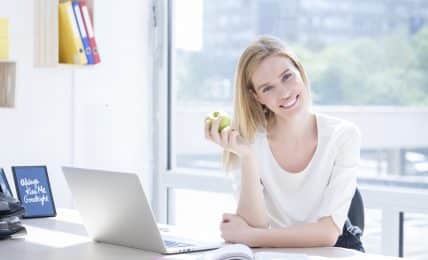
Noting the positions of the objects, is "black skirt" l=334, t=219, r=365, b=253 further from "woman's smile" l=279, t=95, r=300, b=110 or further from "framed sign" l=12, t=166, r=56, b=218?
"framed sign" l=12, t=166, r=56, b=218

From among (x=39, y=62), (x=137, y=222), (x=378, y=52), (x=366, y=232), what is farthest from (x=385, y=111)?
(x=137, y=222)

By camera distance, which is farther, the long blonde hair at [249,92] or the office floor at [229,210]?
the office floor at [229,210]

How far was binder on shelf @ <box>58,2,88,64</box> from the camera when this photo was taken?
3.29 metres

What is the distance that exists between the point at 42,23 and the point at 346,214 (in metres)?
1.71

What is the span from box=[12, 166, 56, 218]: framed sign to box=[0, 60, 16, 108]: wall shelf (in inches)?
14.3

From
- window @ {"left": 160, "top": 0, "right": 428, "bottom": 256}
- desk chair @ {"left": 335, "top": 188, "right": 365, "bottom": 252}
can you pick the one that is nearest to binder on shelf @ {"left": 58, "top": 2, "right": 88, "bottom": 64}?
window @ {"left": 160, "top": 0, "right": 428, "bottom": 256}

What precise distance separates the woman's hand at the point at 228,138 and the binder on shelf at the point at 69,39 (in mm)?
1167

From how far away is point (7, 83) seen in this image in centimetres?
301

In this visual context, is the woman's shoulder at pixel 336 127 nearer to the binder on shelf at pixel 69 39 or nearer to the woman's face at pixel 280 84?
the woman's face at pixel 280 84

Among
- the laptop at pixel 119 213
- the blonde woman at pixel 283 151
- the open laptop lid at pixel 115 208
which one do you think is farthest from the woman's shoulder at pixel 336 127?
the open laptop lid at pixel 115 208

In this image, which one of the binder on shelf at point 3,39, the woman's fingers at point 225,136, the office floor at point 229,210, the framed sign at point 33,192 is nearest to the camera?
the woman's fingers at point 225,136

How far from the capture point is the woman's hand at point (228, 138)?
2330 mm

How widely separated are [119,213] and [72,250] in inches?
7.4

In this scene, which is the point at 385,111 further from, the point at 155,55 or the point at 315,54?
the point at 155,55
